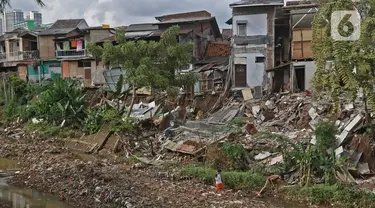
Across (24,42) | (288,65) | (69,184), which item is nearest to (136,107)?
(288,65)

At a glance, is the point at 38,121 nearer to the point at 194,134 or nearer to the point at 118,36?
the point at 118,36

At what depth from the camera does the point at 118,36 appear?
18.6 metres

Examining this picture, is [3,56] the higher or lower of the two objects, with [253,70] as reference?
higher

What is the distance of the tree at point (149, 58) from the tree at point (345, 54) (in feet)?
24.9

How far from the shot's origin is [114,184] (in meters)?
12.5

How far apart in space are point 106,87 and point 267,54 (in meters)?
10.9

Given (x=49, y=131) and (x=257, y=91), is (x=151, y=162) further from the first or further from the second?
(x=257, y=91)

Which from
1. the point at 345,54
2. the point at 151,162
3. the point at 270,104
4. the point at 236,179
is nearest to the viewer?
the point at 345,54

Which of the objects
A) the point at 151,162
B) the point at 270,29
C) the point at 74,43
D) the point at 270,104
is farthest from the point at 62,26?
the point at 151,162

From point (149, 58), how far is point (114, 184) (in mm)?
6891

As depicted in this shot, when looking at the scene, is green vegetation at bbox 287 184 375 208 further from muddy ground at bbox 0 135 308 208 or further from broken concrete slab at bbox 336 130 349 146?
→ broken concrete slab at bbox 336 130 349 146

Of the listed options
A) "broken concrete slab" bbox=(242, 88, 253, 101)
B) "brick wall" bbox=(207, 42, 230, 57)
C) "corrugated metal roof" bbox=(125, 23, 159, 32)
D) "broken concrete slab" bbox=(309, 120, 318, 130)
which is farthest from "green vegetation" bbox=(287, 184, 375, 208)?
"corrugated metal roof" bbox=(125, 23, 159, 32)

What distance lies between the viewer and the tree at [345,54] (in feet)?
35.1

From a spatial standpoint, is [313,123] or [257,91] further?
[257,91]
